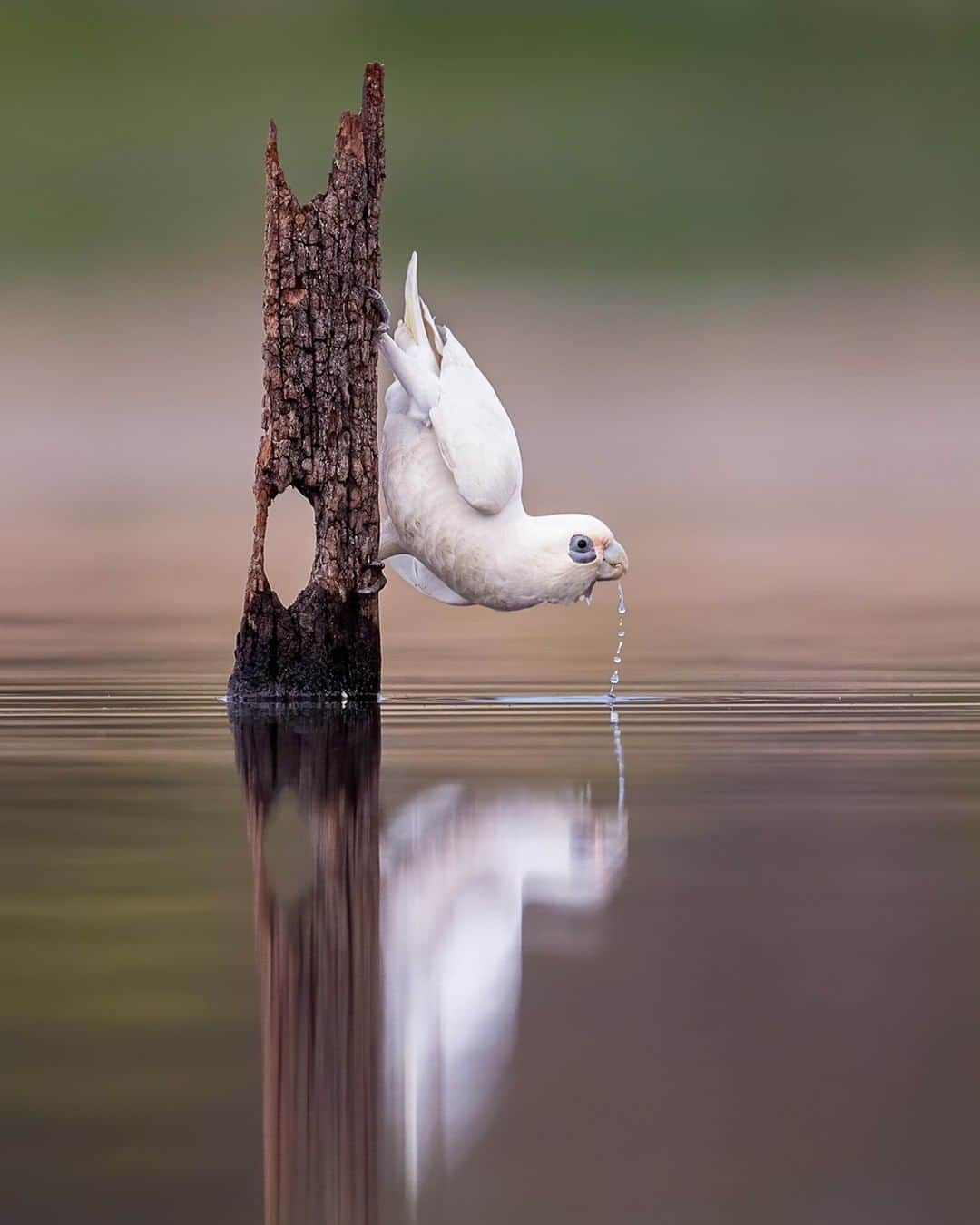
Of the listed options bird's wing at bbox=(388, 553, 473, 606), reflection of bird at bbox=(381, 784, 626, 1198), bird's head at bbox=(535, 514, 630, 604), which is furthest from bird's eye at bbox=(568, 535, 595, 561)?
reflection of bird at bbox=(381, 784, 626, 1198)

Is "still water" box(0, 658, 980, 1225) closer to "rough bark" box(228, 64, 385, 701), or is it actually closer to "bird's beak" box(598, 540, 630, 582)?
"rough bark" box(228, 64, 385, 701)

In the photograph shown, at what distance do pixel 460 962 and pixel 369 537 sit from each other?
5791 mm

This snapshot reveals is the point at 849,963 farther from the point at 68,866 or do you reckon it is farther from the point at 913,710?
the point at 913,710

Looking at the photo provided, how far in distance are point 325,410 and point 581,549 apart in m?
1.37

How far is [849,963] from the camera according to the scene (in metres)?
3.52

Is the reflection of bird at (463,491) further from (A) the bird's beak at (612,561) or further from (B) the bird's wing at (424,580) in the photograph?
(B) the bird's wing at (424,580)

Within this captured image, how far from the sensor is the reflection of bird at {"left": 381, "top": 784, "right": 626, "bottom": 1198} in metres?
2.72

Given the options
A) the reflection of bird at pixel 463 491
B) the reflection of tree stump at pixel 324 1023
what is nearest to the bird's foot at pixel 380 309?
the reflection of bird at pixel 463 491

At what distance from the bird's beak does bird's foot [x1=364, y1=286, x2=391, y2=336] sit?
4.65 feet

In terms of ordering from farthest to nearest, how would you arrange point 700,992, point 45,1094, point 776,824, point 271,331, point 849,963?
point 271,331
point 776,824
point 849,963
point 700,992
point 45,1094

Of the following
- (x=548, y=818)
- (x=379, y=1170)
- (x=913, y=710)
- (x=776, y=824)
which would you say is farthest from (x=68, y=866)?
(x=913, y=710)

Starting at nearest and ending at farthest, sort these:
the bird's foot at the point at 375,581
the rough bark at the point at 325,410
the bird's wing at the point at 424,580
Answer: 1. the rough bark at the point at 325,410
2. the bird's foot at the point at 375,581
3. the bird's wing at the point at 424,580

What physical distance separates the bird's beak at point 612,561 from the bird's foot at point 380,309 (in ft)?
4.65

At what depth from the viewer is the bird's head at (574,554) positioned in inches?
371
